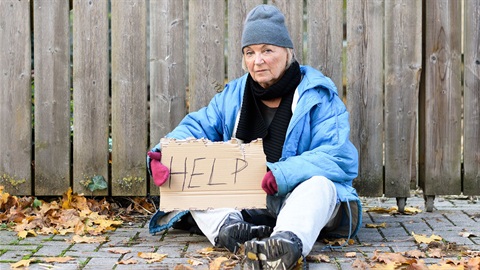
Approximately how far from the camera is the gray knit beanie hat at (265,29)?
170 inches

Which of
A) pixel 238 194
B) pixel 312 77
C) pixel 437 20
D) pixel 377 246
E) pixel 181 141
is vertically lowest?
pixel 377 246

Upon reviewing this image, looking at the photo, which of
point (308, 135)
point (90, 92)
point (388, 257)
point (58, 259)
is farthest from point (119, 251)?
point (90, 92)

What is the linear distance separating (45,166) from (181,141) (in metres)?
1.55

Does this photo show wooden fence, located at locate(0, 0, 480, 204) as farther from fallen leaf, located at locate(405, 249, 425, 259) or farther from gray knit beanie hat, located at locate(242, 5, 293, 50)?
fallen leaf, located at locate(405, 249, 425, 259)

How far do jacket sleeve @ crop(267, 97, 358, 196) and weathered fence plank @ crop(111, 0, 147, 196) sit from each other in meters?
1.30

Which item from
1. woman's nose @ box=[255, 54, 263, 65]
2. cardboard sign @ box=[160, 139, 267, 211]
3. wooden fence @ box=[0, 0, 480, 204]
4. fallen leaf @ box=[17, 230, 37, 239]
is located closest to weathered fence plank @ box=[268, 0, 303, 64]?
wooden fence @ box=[0, 0, 480, 204]

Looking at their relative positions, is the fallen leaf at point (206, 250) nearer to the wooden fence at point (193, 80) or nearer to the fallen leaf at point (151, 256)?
the fallen leaf at point (151, 256)

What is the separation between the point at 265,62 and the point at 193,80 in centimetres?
88

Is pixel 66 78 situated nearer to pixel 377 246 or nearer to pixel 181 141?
pixel 181 141

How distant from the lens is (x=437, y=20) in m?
5.07

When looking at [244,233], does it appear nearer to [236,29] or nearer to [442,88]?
[236,29]

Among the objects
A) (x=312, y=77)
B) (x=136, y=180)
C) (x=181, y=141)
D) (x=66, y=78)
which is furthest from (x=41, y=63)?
(x=312, y=77)

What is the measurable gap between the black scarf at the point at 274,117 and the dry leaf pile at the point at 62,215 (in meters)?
1.07

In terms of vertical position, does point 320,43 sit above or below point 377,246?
above
